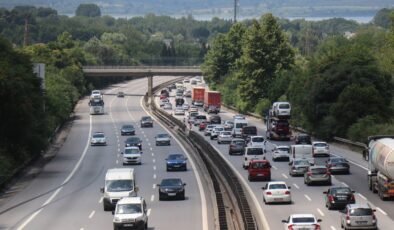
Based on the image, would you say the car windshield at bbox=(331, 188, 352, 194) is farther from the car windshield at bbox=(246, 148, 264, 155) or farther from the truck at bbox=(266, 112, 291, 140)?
the truck at bbox=(266, 112, 291, 140)

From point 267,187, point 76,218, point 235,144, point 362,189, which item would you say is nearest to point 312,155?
point 235,144

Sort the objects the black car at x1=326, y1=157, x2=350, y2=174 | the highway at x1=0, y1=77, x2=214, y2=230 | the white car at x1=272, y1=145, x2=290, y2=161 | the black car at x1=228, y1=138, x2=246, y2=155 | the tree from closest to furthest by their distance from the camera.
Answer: the highway at x1=0, y1=77, x2=214, y2=230, the black car at x1=326, y1=157, x2=350, y2=174, the white car at x1=272, y1=145, x2=290, y2=161, the black car at x1=228, y1=138, x2=246, y2=155, the tree

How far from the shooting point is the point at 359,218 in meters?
45.0

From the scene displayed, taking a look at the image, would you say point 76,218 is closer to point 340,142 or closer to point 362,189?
point 362,189

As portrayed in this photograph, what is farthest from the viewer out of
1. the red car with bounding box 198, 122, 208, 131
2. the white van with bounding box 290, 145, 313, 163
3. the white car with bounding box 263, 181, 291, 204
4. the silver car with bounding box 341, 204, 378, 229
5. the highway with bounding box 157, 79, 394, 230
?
the red car with bounding box 198, 122, 208, 131

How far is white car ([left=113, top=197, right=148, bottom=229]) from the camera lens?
46.3 meters

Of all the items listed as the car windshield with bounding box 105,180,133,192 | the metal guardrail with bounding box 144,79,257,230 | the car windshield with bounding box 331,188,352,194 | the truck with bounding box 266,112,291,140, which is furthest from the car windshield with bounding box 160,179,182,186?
the truck with bounding box 266,112,291,140

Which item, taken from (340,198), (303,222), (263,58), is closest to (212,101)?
(263,58)

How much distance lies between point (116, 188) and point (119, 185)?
313 mm

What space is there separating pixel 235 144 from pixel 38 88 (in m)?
Answer: 18.3

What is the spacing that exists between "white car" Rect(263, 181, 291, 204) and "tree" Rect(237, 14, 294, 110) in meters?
96.4

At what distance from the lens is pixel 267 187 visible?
56.3 m

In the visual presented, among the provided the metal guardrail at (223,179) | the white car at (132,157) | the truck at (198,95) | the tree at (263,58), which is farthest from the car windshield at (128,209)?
the truck at (198,95)

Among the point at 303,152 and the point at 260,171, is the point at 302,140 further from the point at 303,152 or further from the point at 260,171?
the point at 260,171
